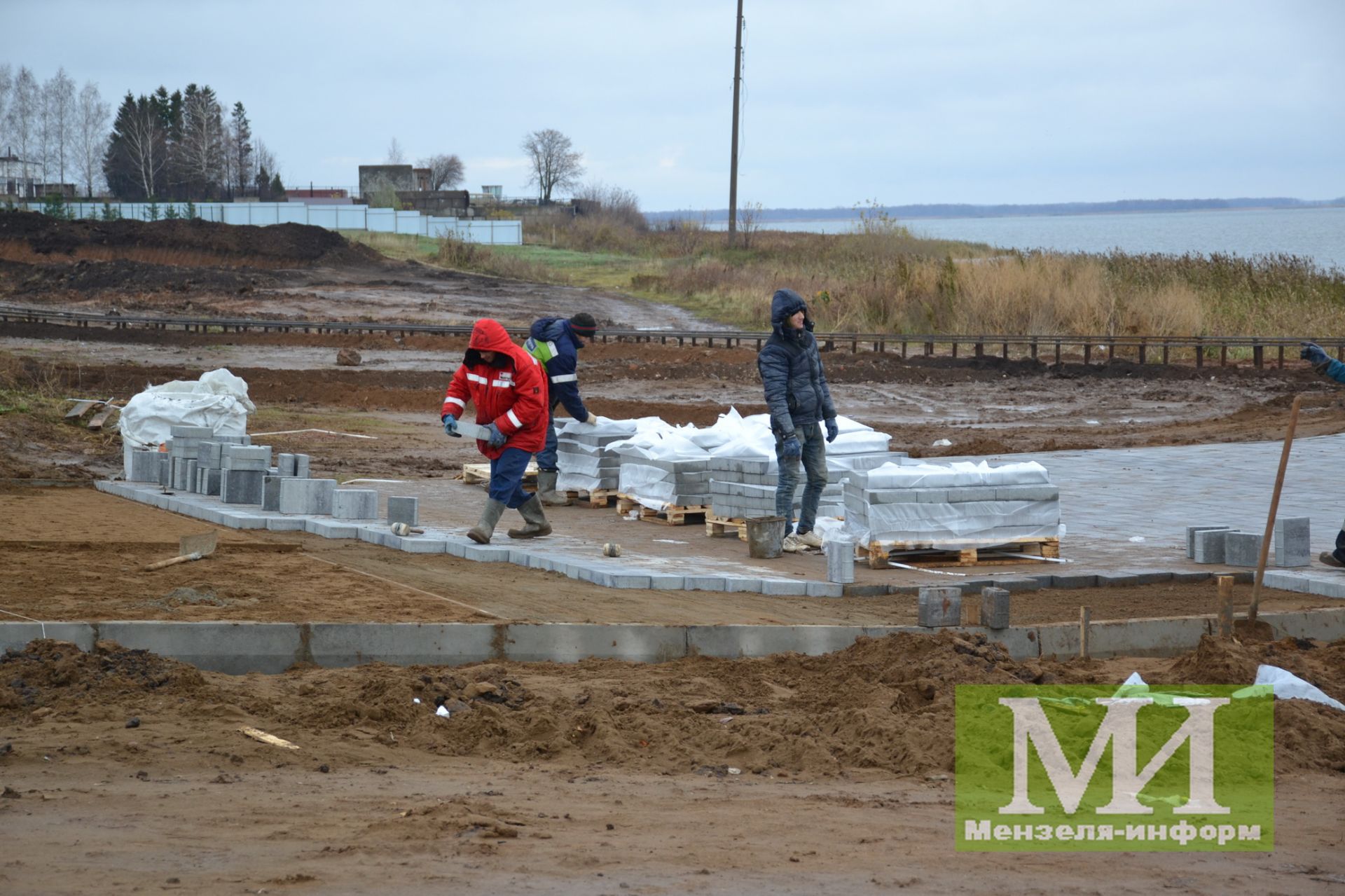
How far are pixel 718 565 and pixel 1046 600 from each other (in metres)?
2.45

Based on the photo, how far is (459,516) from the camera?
1270 cm

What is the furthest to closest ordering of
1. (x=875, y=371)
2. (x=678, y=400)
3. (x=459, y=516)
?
1. (x=875, y=371)
2. (x=678, y=400)
3. (x=459, y=516)

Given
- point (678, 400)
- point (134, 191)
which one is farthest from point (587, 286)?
point (134, 191)

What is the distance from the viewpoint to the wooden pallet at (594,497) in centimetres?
1330

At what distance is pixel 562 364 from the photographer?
1264cm

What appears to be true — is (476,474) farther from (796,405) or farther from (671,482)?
(796,405)

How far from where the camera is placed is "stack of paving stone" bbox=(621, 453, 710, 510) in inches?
480

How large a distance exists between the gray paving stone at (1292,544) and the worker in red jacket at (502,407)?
221 inches

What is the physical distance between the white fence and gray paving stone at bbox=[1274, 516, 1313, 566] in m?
63.4

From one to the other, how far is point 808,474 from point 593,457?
9.77ft

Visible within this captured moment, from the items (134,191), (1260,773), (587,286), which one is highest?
(134,191)

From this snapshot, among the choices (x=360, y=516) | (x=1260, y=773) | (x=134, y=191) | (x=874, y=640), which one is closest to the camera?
(x=1260, y=773)

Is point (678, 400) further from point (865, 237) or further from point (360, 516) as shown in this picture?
point (865, 237)

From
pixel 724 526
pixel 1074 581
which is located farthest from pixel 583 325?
pixel 1074 581
